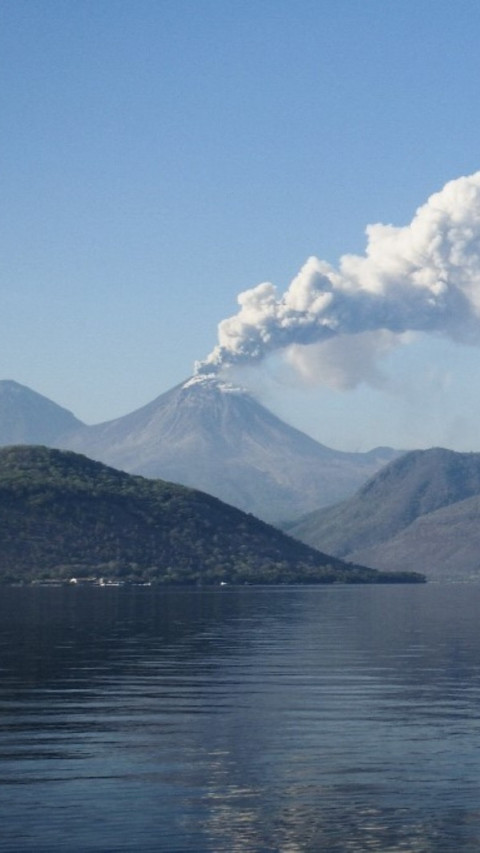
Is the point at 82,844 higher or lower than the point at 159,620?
lower

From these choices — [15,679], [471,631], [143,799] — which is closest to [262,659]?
[15,679]

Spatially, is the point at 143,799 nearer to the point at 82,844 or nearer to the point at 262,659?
the point at 82,844

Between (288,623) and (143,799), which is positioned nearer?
(143,799)

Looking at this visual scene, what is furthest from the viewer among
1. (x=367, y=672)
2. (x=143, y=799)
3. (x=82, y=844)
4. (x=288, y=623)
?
(x=288, y=623)

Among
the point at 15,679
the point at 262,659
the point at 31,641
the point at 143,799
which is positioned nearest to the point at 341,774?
the point at 143,799

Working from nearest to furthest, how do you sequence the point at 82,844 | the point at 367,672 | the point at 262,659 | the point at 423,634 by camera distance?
1. the point at 82,844
2. the point at 367,672
3. the point at 262,659
4. the point at 423,634

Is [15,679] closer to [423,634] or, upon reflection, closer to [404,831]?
[404,831]
